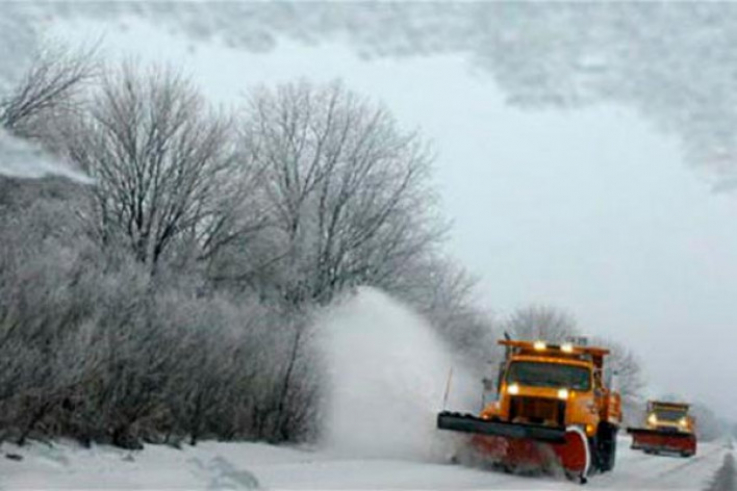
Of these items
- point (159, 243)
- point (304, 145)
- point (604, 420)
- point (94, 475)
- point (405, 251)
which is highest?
point (304, 145)

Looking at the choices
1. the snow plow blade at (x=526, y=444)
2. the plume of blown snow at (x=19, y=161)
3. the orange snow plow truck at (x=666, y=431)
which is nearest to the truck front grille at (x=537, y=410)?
the snow plow blade at (x=526, y=444)

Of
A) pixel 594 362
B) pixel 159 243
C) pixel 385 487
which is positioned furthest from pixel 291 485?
pixel 159 243

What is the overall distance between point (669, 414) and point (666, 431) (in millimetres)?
3172

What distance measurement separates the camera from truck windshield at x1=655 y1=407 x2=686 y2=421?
47594mm

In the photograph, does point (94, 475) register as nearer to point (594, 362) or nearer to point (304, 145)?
point (594, 362)

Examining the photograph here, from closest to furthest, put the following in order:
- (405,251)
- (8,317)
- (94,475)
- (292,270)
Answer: (94,475) → (8,317) → (292,270) → (405,251)

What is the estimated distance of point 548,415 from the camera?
22359mm

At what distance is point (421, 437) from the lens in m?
23.3

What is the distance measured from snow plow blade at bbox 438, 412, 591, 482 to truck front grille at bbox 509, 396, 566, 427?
109 centimetres

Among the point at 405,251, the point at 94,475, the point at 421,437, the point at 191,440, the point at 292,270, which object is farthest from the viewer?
the point at 405,251

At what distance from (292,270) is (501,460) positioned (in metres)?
19.0

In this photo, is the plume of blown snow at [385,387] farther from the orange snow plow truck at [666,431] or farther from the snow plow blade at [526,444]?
the orange snow plow truck at [666,431]

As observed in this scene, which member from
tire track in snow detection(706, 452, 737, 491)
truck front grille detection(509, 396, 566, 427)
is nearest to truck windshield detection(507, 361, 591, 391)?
truck front grille detection(509, 396, 566, 427)

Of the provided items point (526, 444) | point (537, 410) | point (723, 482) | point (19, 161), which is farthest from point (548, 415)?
point (19, 161)
